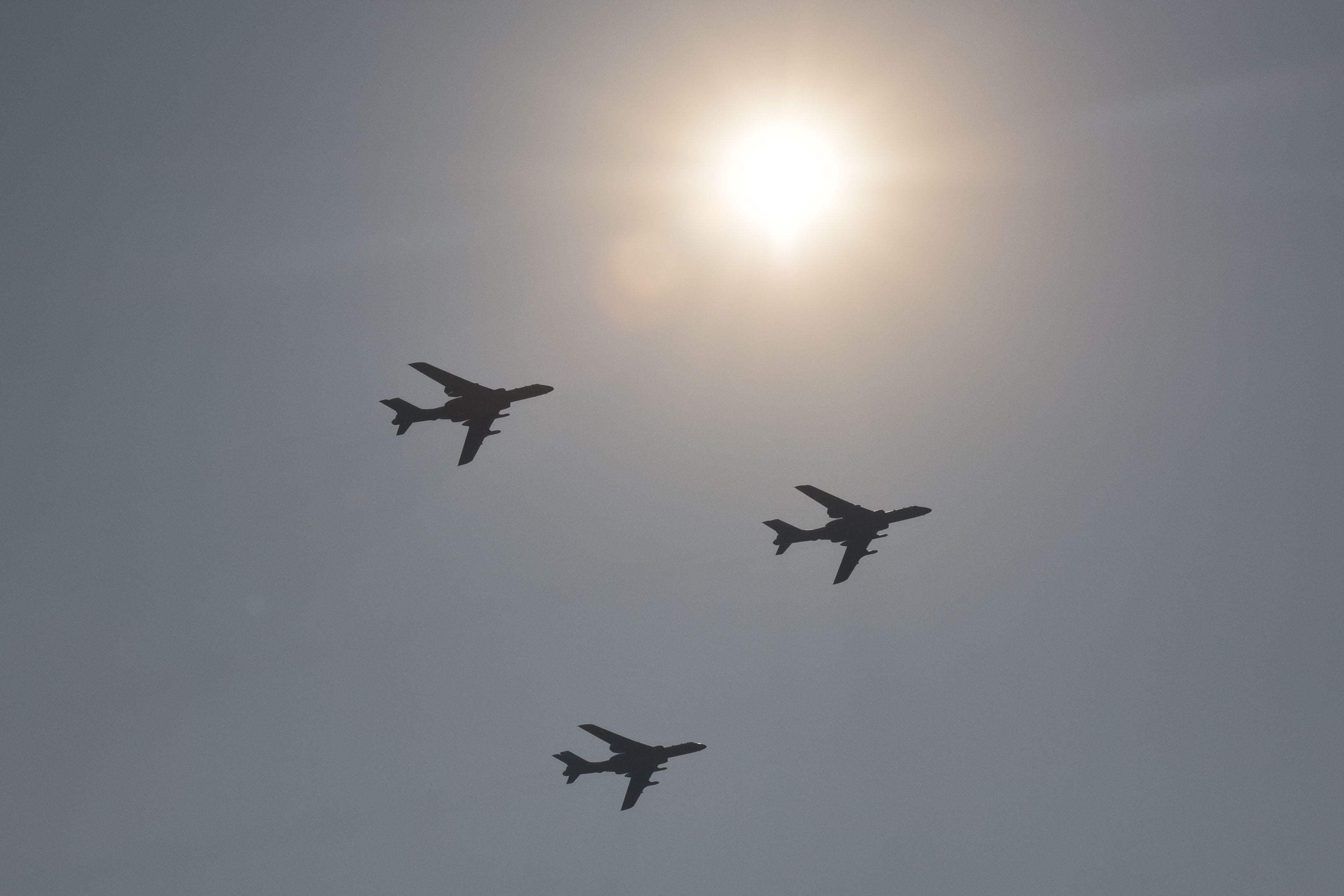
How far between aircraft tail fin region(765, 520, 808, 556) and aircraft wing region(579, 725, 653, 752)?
23.3m

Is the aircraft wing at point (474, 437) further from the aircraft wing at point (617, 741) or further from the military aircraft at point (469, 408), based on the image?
the aircraft wing at point (617, 741)

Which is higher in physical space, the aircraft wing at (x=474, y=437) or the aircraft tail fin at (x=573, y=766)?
the aircraft wing at (x=474, y=437)

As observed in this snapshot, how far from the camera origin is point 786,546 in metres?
101

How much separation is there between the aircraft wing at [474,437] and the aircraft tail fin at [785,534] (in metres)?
26.8

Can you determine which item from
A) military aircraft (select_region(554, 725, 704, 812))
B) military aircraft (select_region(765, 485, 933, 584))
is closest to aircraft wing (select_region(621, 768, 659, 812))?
military aircraft (select_region(554, 725, 704, 812))

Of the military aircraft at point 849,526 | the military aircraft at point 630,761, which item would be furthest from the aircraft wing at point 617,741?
the military aircraft at point 849,526

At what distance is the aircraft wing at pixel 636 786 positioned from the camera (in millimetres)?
106438

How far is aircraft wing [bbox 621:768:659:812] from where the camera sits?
106m

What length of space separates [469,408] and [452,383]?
265 centimetres

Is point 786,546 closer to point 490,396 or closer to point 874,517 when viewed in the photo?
point 874,517

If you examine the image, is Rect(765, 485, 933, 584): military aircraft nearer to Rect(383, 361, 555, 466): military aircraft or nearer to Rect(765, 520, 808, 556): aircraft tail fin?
Rect(765, 520, 808, 556): aircraft tail fin

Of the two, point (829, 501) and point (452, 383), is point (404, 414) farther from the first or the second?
point (829, 501)

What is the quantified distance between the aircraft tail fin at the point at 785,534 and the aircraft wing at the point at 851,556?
3.96 meters

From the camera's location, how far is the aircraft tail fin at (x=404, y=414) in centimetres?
9488
